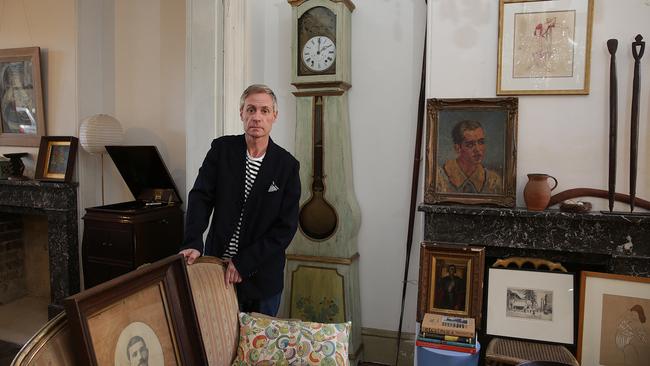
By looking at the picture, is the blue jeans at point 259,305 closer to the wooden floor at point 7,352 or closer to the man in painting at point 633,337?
the man in painting at point 633,337

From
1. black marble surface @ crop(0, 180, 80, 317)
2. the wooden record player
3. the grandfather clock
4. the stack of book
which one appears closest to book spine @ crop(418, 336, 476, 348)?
the stack of book

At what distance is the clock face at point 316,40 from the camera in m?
2.77

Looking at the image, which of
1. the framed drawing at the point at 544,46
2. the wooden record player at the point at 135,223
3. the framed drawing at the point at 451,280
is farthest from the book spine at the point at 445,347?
the wooden record player at the point at 135,223

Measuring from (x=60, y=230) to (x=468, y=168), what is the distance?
9.76ft

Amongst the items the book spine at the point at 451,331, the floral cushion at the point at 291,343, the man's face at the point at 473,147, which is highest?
the man's face at the point at 473,147

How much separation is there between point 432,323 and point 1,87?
3.87 meters

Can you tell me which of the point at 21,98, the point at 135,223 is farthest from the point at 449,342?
the point at 21,98

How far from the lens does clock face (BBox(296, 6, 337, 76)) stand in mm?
2775

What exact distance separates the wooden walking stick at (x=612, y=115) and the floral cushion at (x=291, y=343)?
54.8 inches

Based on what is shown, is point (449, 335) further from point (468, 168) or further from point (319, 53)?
point (319, 53)

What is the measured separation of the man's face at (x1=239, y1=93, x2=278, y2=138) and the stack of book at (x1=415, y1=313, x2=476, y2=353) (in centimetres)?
115

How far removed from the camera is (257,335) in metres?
1.68

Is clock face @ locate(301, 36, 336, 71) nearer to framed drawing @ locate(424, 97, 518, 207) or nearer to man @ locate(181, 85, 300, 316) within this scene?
framed drawing @ locate(424, 97, 518, 207)

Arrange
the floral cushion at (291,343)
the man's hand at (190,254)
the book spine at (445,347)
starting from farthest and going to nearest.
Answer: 1. the book spine at (445,347)
2. the man's hand at (190,254)
3. the floral cushion at (291,343)
